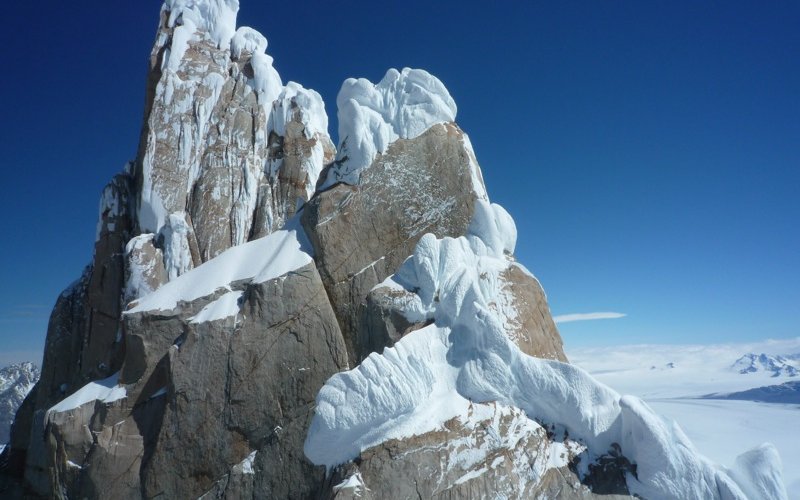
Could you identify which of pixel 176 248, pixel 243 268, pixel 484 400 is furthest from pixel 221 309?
pixel 484 400

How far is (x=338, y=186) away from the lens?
15.1 metres

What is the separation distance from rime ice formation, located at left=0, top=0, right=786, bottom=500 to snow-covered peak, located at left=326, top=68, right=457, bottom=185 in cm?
8

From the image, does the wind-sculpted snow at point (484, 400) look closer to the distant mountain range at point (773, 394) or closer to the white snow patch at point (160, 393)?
the white snow patch at point (160, 393)

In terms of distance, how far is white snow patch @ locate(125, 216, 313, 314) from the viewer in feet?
46.0

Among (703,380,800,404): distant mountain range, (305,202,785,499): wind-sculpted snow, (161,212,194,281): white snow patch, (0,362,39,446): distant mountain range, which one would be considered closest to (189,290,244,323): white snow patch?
(305,202,785,499): wind-sculpted snow

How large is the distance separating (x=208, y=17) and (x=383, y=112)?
17.7m

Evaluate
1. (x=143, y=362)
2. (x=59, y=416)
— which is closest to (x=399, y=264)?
(x=143, y=362)

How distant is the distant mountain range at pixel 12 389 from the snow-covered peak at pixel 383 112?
114448mm

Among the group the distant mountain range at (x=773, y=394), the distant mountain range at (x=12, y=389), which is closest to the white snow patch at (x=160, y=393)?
the distant mountain range at (x=773, y=394)

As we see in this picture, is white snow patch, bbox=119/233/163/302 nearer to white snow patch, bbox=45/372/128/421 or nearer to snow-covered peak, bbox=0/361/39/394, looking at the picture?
white snow patch, bbox=45/372/128/421

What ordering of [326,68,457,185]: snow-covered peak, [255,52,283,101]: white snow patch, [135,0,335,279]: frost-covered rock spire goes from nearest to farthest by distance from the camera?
[326,68,457,185]: snow-covered peak < [135,0,335,279]: frost-covered rock spire < [255,52,283,101]: white snow patch

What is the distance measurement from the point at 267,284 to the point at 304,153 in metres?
14.2

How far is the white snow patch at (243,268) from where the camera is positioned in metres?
14.0

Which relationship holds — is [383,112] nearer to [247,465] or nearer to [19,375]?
[247,465]
